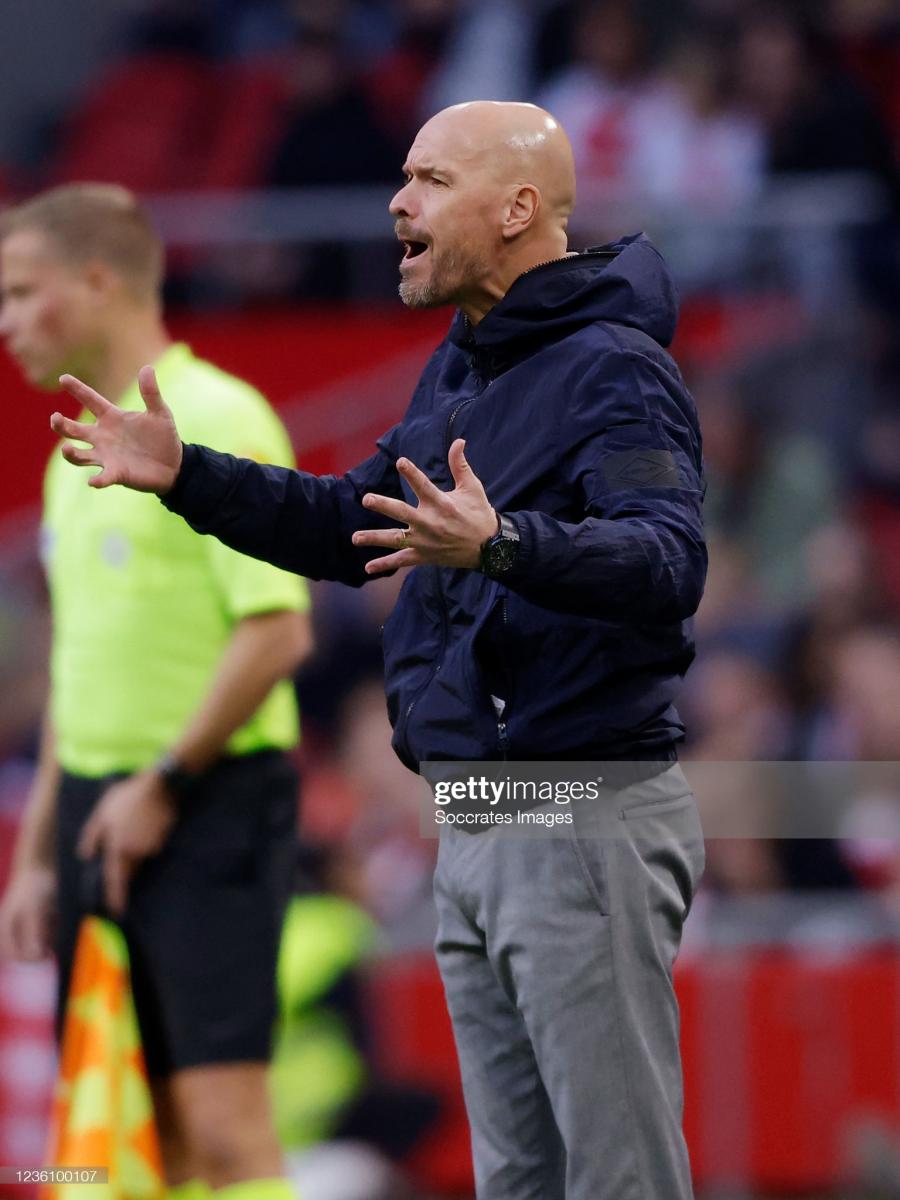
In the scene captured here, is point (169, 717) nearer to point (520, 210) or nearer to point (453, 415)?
point (453, 415)

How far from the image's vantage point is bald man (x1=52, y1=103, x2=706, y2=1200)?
2.65 metres

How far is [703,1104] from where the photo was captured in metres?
5.26

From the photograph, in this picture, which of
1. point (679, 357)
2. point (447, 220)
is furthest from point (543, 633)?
Answer: point (679, 357)

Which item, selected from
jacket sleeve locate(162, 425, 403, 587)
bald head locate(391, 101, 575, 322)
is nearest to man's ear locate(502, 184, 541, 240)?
bald head locate(391, 101, 575, 322)

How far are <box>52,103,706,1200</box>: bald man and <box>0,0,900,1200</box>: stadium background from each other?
8.08ft

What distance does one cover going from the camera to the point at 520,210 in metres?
2.83

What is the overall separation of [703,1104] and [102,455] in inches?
122

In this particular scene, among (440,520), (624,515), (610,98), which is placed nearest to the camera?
(440,520)

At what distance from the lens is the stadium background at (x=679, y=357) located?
5.25 metres

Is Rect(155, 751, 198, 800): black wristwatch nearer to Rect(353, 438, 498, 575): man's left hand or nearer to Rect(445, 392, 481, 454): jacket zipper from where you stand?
Rect(445, 392, 481, 454): jacket zipper

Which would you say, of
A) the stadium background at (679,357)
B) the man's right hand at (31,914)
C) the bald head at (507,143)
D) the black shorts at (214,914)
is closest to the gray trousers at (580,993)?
the bald head at (507,143)

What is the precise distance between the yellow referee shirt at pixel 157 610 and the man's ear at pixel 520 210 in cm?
111

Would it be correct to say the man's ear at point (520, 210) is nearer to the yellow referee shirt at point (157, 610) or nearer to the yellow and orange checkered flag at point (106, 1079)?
the yellow referee shirt at point (157, 610)

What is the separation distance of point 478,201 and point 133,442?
560mm
